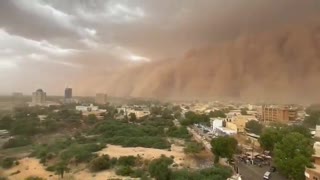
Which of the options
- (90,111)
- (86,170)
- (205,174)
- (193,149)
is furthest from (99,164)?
(90,111)

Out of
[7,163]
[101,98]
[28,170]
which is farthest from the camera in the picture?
[101,98]

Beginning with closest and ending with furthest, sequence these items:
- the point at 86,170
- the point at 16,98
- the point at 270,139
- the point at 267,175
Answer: the point at 267,175 < the point at 86,170 < the point at 270,139 < the point at 16,98

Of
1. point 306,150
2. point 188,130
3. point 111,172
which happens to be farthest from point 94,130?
point 306,150

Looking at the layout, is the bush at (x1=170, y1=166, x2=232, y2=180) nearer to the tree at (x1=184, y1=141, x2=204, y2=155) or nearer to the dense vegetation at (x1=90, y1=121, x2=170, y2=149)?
the tree at (x1=184, y1=141, x2=204, y2=155)

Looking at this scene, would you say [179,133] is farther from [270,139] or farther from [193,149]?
[270,139]

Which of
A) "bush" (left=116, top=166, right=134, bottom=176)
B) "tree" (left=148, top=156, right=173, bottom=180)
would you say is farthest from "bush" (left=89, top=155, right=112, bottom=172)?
"tree" (left=148, top=156, right=173, bottom=180)

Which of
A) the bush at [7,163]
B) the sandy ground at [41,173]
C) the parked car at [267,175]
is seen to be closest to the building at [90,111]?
the bush at [7,163]

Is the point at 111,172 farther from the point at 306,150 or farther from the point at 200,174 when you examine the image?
the point at 306,150
